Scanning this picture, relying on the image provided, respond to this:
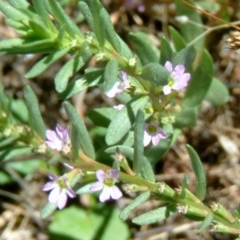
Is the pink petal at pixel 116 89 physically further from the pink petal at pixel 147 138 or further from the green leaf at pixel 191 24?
the green leaf at pixel 191 24

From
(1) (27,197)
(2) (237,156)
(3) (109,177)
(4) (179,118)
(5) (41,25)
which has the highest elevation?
(5) (41,25)

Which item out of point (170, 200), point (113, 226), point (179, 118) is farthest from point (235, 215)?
point (113, 226)

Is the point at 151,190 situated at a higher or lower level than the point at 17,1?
lower

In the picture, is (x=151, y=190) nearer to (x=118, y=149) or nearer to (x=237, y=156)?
(x=118, y=149)

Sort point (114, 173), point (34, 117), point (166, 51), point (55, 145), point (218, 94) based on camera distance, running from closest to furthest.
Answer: point (114, 173), point (55, 145), point (34, 117), point (166, 51), point (218, 94)

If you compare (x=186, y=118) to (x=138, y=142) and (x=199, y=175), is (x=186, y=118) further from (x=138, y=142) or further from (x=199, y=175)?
(x=138, y=142)

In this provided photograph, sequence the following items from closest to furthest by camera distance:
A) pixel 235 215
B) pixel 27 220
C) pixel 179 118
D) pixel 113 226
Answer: pixel 235 215, pixel 179 118, pixel 113 226, pixel 27 220

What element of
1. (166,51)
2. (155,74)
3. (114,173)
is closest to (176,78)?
(155,74)
